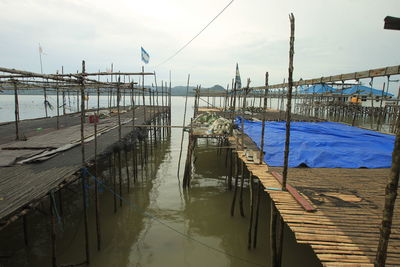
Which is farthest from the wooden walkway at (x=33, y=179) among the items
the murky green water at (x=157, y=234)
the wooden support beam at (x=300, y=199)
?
the wooden support beam at (x=300, y=199)

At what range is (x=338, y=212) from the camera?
496cm

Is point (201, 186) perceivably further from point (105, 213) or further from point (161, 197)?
point (105, 213)

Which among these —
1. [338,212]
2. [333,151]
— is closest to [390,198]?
[338,212]

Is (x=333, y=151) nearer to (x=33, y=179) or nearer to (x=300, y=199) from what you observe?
(x=300, y=199)

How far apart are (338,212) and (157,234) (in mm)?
5755

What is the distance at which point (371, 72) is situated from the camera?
20.8ft

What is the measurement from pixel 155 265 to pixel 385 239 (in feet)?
18.9

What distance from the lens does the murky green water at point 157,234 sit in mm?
6812

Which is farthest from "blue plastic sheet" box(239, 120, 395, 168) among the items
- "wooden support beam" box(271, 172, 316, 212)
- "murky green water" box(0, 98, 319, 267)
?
"murky green water" box(0, 98, 319, 267)

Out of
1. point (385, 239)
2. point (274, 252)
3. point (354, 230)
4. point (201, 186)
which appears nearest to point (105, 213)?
point (201, 186)

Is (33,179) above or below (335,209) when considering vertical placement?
above

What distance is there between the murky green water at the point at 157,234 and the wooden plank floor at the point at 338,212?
7.46ft

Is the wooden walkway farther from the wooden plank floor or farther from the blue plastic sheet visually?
the blue plastic sheet

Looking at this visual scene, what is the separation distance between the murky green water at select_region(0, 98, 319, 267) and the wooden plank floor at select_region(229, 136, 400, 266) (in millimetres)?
2273
